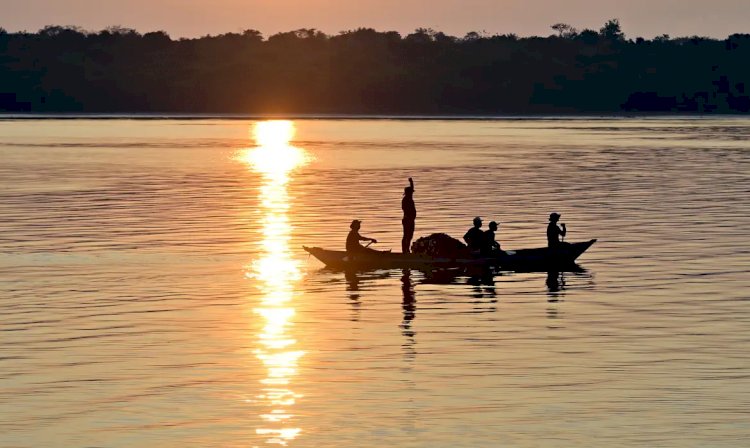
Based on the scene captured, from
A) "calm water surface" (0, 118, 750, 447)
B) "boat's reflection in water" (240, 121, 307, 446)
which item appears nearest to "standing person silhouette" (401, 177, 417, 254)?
"calm water surface" (0, 118, 750, 447)

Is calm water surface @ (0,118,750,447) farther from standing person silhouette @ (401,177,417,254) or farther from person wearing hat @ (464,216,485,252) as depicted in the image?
standing person silhouette @ (401,177,417,254)

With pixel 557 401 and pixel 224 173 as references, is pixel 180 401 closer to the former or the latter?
pixel 557 401

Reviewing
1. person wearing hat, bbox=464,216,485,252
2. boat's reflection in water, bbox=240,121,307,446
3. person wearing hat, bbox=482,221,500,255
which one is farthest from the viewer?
person wearing hat, bbox=464,216,485,252

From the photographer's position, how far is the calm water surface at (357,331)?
25.3 m

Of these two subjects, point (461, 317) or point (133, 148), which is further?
point (133, 148)

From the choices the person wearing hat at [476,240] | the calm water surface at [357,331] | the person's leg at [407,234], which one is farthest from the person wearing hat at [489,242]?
the person's leg at [407,234]

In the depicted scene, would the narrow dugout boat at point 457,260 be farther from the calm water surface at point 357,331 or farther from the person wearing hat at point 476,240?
the calm water surface at point 357,331

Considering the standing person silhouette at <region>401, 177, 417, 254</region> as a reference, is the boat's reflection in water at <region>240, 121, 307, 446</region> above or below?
below

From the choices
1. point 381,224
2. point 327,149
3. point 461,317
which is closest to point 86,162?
point 327,149

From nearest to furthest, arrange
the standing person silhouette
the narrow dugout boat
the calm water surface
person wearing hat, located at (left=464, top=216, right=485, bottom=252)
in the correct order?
the calm water surface → person wearing hat, located at (left=464, top=216, right=485, bottom=252) → the narrow dugout boat → the standing person silhouette

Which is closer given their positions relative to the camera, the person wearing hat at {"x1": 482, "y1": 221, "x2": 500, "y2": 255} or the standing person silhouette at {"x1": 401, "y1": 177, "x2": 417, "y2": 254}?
the person wearing hat at {"x1": 482, "y1": 221, "x2": 500, "y2": 255}

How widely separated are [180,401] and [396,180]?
75.1m

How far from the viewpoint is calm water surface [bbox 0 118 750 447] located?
2531cm

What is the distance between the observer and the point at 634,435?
80.1ft
